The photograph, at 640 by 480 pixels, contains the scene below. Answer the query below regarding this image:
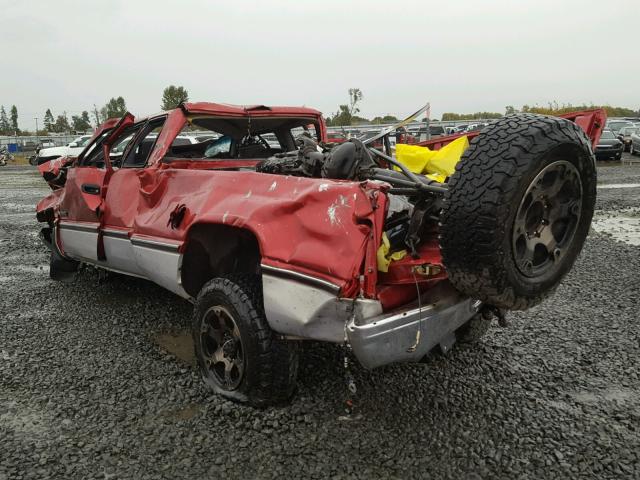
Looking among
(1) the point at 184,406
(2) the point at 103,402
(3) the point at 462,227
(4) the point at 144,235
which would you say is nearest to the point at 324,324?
(3) the point at 462,227

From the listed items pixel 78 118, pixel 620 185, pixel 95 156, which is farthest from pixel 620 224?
pixel 78 118

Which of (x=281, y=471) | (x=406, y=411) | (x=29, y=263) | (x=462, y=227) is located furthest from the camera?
(x=29, y=263)

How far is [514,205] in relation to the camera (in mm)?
2051

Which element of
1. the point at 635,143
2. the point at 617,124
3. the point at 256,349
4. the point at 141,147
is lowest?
the point at 256,349

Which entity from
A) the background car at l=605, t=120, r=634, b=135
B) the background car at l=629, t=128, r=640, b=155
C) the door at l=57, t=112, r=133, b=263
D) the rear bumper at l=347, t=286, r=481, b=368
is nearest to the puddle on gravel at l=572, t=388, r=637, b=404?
the rear bumper at l=347, t=286, r=481, b=368

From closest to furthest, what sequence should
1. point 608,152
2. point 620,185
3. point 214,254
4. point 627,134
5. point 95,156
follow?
point 214,254, point 95,156, point 620,185, point 608,152, point 627,134

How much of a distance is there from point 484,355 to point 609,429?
38.4 inches

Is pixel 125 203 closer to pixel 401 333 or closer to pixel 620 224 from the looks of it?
pixel 401 333

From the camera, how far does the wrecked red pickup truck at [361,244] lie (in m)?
2.09

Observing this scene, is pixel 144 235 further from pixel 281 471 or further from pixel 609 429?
pixel 609 429

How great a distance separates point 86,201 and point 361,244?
9.22ft

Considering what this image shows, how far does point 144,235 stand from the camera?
130 inches

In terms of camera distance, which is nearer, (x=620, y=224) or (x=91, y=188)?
(x=91, y=188)

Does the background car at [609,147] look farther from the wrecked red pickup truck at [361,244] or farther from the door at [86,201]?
the door at [86,201]
